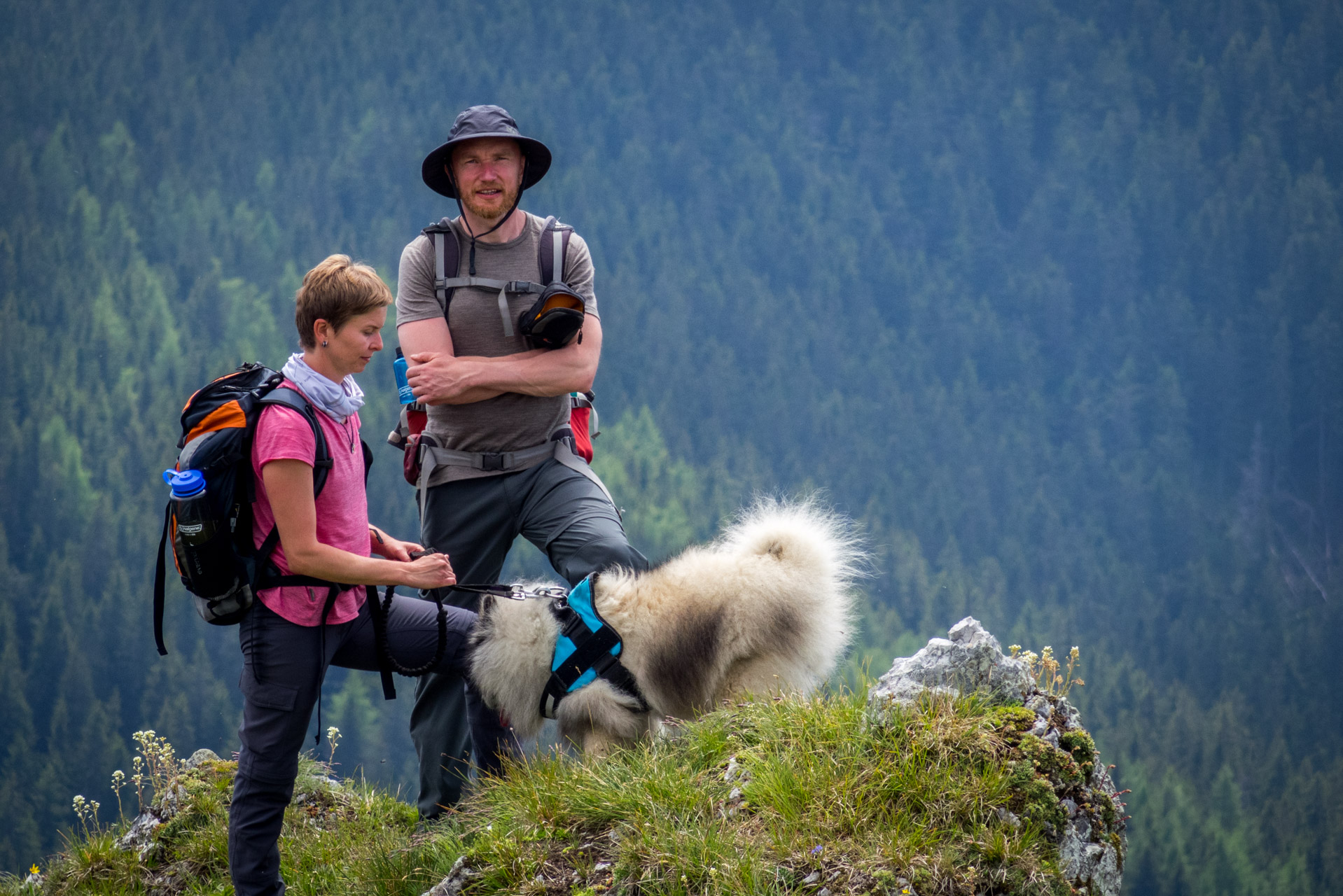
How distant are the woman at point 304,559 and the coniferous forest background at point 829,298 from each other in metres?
28.2

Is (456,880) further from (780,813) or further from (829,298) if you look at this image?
(829,298)

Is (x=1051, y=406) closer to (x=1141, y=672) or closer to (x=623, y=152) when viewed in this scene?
(x=1141, y=672)

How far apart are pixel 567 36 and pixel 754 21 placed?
876cm

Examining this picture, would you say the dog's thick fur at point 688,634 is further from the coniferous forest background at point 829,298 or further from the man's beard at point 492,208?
the coniferous forest background at point 829,298

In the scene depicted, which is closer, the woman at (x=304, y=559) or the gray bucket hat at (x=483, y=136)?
the woman at (x=304, y=559)

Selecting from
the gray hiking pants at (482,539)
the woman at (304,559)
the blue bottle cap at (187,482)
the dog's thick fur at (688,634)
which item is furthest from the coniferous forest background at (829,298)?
the blue bottle cap at (187,482)

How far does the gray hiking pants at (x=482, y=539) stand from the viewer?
3482 millimetres

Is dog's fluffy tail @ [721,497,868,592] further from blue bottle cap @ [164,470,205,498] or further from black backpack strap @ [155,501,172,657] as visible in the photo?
black backpack strap @ [155,501,172,657]

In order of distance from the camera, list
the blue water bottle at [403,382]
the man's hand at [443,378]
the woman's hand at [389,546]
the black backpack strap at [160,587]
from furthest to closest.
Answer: the blue water bottle at [403,382] → the man's hand at [443,378] → the woman's hand at [389,546] → the black backpack strap at [160,587]

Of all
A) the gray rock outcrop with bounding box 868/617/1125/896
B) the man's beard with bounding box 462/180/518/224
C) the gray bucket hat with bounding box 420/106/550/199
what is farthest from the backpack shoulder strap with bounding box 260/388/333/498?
the gray rock outcrop with bounding box 868/617/1125/896

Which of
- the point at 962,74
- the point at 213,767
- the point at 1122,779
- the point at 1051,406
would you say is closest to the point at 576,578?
the point at 213,767

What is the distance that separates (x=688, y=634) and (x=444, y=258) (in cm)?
174

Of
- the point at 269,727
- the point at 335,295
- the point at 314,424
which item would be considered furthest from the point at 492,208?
the point at 269,727

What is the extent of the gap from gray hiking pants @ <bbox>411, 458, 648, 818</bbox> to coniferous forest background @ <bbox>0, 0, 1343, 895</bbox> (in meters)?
27.4
